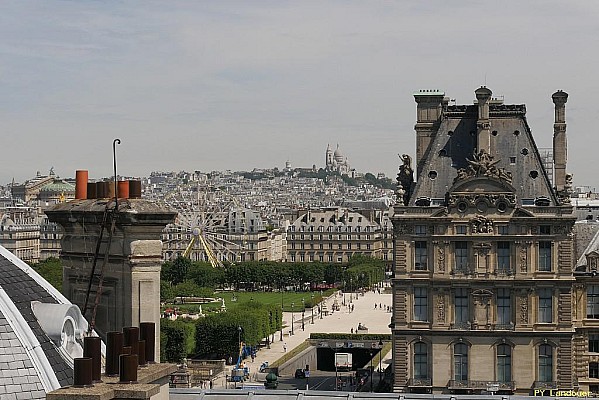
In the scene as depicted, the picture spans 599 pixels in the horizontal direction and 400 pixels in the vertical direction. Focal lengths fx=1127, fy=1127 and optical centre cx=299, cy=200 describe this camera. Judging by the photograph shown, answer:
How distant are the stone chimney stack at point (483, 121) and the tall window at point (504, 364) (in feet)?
30.0

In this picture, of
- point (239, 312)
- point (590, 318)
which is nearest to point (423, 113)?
point (590, 318)

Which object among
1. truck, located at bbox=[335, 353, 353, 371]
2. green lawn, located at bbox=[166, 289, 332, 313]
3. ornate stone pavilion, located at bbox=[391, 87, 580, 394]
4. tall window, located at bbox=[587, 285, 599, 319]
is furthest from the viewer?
green lawn, located at bbox=[166, 289, 332, 313]

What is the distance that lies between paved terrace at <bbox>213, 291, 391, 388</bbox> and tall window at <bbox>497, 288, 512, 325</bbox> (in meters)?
24.6

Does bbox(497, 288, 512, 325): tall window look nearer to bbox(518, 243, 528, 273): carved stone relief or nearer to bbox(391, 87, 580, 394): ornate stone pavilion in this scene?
bbox(391, 87, 580, 394): ornate stone pavilion

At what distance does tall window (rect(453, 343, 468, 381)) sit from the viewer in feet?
166

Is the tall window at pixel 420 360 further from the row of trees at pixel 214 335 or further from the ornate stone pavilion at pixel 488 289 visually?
the row of trees at pixel 214 335

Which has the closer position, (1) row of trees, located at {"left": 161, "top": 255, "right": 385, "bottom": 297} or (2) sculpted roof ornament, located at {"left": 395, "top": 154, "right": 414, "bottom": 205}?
(2) sculpted roof ornament, located at {"left": 395, "top": 154, "right": 414, "bottom": 205}

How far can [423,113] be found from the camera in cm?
5534

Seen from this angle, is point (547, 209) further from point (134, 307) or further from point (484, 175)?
point (134, 307)

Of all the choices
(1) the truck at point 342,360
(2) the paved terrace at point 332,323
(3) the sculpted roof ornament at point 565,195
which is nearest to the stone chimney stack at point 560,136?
(3) the sculpted roof ornament at point 565,195

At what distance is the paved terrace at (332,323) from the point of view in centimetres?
8662

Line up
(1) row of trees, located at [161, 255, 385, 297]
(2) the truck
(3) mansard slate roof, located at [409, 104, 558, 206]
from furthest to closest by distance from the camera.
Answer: (1) row of trees, located at [161, 255, 385, 297] < (2) the truck < (3) mansard slate roof, located at [409, 104, 558, 206]

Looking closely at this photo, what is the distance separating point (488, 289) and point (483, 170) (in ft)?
17.5

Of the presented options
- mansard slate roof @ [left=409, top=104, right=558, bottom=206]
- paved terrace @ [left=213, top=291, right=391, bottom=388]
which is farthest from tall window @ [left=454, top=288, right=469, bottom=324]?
paved terrace @ [left=213, top=291, right=391, bottom=388]
